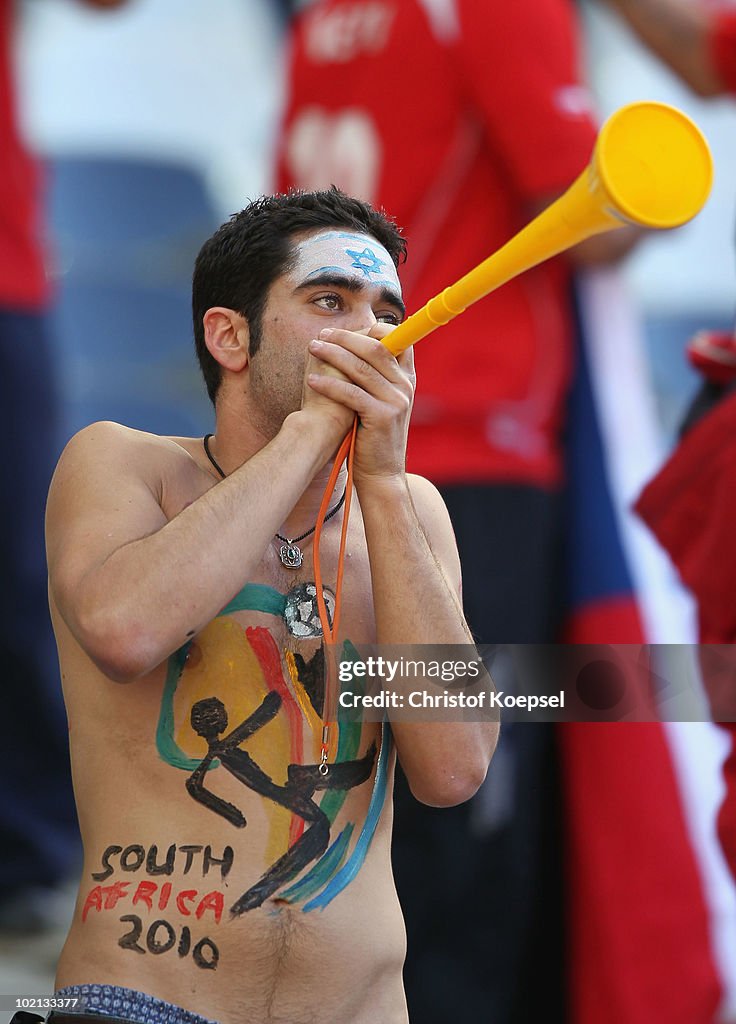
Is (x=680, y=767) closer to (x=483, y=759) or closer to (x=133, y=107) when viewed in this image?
(x=483, y=759)

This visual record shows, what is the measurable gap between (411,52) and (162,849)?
2157 mm

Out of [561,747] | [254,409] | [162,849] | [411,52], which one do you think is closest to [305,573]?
[254,409]

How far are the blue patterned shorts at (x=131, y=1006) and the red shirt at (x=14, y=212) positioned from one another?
1.95m

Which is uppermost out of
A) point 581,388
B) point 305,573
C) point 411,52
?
point 411,52

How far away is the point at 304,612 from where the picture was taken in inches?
90.5

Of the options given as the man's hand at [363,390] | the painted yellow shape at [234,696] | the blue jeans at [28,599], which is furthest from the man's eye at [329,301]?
the blue jeans at [28,599]

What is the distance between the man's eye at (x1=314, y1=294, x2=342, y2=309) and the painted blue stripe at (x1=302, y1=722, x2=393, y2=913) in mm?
637

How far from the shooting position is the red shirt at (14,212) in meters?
3.60

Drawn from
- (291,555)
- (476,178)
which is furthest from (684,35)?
(291,555)

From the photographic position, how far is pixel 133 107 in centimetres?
509

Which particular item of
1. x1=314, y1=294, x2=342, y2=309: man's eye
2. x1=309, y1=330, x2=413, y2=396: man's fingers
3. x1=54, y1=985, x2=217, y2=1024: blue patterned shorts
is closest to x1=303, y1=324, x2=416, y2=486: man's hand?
x1=309, y1=330, x2=413, y2=396: man's fingers

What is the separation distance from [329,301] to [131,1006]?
41.5 inches

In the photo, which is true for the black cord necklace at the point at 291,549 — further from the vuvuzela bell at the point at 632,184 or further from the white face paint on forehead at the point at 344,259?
the vuvuzela bell at the point at 632,184

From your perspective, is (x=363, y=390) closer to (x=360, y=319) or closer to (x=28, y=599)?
(x=360, y=319)
